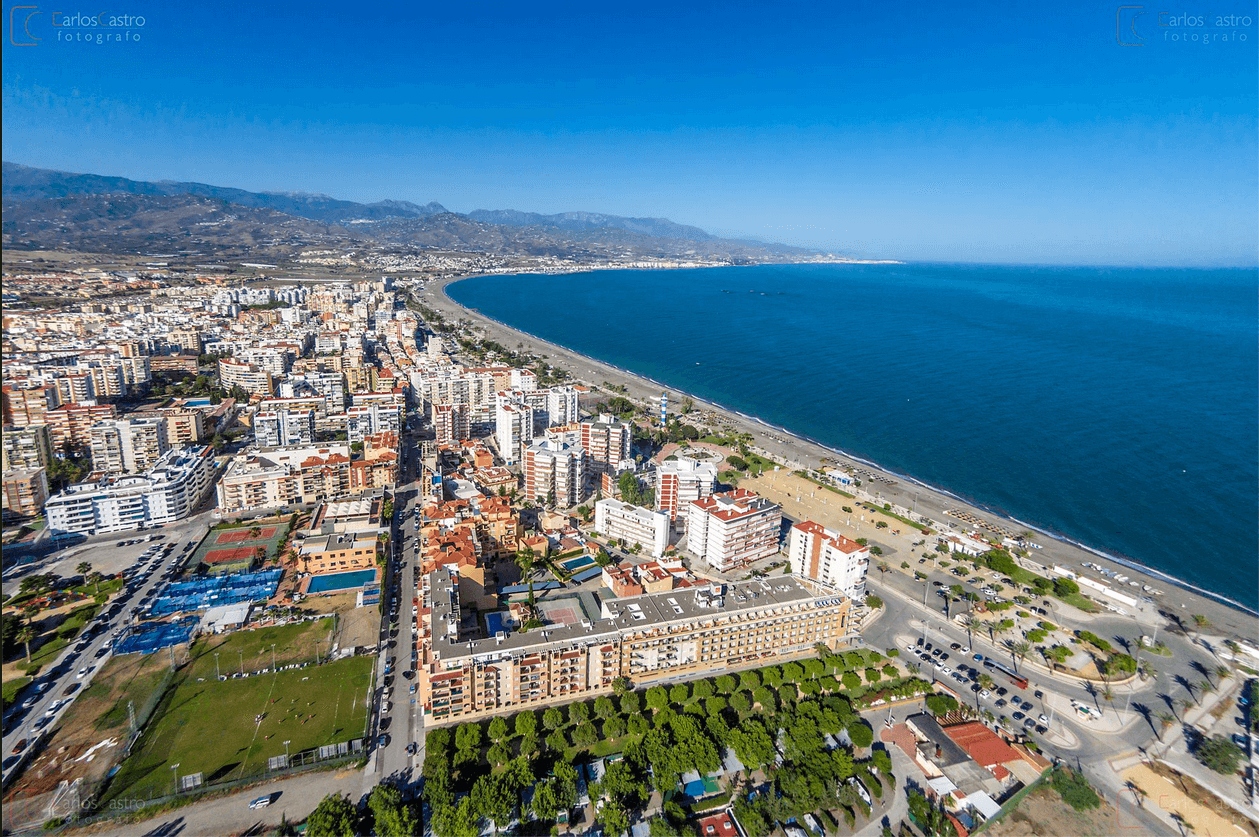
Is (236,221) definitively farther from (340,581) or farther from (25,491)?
(340,581)

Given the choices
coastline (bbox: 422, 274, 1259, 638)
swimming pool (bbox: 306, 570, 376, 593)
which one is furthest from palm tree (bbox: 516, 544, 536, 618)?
coastline (bbox: 422, 274, 1259, 638)

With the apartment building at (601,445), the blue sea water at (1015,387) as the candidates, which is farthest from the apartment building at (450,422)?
the blue sea water at (1015,387)

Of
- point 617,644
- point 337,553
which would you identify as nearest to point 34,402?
point 337,553

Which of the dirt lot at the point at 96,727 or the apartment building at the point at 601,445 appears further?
the apartment building at the point at 601,445

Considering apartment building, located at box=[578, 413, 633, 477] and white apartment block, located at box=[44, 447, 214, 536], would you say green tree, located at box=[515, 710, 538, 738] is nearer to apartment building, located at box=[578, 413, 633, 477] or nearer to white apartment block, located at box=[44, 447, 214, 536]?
apartment building, located at box=[578, 413, 633, 477]

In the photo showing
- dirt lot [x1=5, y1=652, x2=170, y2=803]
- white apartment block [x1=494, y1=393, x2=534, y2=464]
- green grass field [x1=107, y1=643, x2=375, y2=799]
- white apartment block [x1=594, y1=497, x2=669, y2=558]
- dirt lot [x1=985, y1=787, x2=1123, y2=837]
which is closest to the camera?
dirt lot [x1=985, y1=787, x2=1123, y2=837]

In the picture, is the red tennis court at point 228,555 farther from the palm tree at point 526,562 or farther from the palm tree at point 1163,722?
the palm tree at point 1163,722
